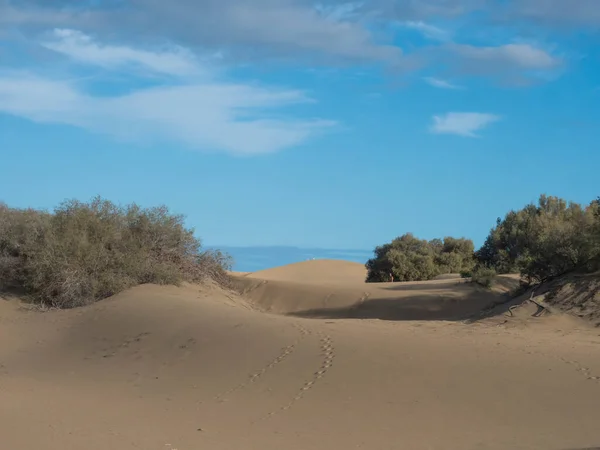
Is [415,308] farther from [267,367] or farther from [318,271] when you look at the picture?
[318,271]

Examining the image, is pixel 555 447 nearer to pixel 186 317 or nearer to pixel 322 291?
pixel 186 317

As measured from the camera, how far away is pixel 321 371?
11.0 m

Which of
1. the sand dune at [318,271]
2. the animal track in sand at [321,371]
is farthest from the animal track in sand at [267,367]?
the sand dune at [318,271]

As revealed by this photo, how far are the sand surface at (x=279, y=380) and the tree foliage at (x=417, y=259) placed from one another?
21.0m

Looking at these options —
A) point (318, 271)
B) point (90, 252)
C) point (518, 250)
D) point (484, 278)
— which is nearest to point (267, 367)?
point (90, 252)

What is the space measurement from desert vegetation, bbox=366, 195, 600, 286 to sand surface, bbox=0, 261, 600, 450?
356cm

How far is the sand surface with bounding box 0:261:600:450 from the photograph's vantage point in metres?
8.04

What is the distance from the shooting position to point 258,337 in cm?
1316

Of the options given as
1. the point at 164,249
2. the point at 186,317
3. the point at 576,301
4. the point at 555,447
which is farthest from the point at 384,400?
the point at 164,249

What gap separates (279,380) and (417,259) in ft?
93.0

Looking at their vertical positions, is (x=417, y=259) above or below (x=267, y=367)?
above

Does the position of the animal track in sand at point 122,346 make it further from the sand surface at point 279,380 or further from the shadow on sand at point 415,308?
the shadow on sand at point 415,308

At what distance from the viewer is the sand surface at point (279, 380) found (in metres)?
8.04

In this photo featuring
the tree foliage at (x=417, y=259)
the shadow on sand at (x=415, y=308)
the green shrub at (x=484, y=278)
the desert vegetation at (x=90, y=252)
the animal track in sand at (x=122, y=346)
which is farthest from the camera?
the tree foliage at (x=417, y=259)
